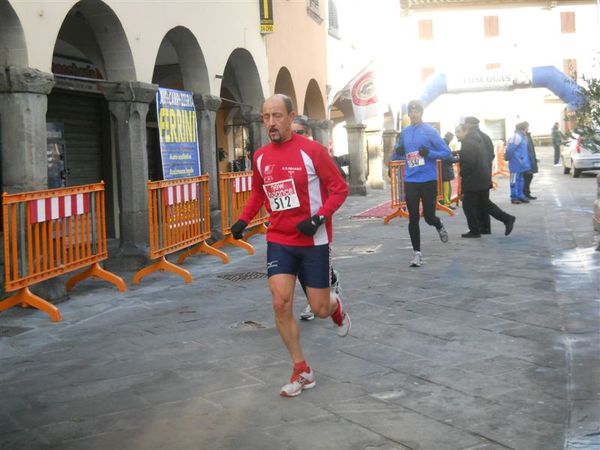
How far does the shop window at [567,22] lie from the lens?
54.5 meters

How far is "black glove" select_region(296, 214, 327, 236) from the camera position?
4754mm

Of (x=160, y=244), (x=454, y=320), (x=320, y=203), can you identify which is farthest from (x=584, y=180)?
(x=320, y=203)

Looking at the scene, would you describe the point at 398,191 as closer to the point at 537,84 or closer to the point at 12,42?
the point at 12,42

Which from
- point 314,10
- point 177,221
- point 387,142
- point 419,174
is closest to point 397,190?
point 314,10

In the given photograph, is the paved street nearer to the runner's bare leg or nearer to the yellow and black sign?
the runner's bare leg

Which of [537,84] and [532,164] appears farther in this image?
[537,84]

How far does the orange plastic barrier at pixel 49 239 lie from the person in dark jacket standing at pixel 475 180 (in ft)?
17.8

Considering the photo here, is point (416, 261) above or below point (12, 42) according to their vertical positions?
below

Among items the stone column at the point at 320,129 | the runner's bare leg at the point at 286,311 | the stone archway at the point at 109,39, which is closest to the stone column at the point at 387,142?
the stone column at the point at 320,129

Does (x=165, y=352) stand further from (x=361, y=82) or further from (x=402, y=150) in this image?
(x=361, y=82)

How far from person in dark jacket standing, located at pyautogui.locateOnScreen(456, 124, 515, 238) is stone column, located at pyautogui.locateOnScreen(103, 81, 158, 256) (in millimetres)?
4407

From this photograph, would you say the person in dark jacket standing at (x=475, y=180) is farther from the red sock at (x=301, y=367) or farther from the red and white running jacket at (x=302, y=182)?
the red sock at (x=301, y=367)

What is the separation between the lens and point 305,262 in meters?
4.93

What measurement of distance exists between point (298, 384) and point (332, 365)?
663mm
